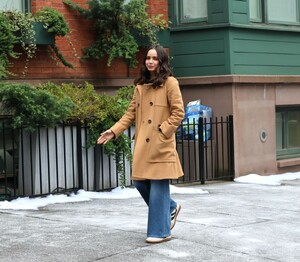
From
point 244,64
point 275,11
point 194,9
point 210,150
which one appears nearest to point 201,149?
point 210,150

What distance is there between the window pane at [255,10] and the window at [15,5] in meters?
4.38

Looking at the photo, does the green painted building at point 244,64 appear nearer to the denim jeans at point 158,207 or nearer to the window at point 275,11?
the window at point 275,11

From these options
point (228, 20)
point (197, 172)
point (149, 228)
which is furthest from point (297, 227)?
point (228, 20)

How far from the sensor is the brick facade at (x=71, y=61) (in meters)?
11.4

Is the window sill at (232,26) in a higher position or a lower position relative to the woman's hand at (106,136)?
higher

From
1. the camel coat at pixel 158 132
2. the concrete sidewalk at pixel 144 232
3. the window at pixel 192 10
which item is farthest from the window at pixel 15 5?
the camel coat at pixel 158 132

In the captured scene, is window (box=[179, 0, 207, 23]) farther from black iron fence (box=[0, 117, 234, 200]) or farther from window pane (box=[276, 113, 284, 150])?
black iron fence (box=[0, 117, 234, 200])

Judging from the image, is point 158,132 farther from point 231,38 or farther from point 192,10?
point 192,10

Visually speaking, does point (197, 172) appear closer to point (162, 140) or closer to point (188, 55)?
point (188, 55)

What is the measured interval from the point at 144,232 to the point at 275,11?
7.88 metres

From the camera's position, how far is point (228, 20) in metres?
12.9

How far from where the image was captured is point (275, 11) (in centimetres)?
1409

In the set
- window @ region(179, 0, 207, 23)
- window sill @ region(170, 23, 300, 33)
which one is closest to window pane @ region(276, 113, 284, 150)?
window sill @ region(170, 23, 300, 33)

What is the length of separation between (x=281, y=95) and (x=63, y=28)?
4.88m
